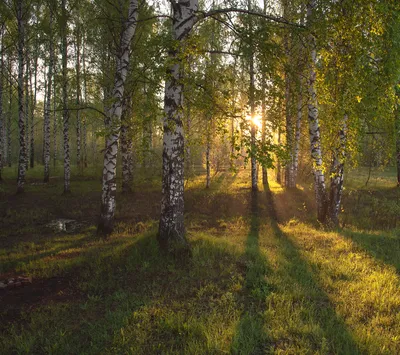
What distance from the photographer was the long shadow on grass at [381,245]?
7.32 meters

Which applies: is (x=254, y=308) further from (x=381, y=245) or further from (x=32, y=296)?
(x=381, y=245)

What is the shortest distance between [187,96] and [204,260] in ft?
14.8

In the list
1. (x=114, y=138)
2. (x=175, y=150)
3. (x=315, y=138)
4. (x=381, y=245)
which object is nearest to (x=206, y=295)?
(x=175, y=150)

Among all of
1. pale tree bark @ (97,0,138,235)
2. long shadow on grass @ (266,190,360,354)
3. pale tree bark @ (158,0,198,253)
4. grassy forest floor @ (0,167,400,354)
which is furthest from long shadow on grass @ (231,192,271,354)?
pale tree bark @ (97,0,138,235)

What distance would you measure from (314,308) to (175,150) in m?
4.37

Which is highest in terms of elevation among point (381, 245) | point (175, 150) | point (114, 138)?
point (114, 138)

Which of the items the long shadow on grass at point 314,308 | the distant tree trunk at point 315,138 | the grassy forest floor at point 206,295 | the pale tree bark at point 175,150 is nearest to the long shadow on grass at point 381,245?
the grassy forest floor at point 206,295

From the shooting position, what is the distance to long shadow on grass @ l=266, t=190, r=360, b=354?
3.82 metres

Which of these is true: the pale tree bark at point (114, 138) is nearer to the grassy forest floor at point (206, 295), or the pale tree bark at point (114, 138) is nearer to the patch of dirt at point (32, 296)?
the grassy forest floor at point (206, 295)

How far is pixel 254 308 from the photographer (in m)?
4.77

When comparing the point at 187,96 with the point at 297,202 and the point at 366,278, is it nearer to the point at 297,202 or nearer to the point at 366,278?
the point at 366,278

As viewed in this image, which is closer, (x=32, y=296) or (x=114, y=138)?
(x=32, y=296)

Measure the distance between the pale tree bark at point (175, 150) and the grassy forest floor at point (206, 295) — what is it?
482 mm

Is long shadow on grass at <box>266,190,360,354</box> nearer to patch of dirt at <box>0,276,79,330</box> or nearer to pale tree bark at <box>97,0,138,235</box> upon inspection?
patch of dirt at <box>0,276,79,330</box>
